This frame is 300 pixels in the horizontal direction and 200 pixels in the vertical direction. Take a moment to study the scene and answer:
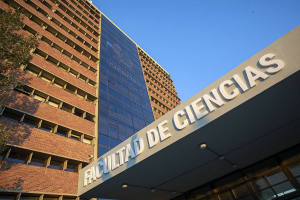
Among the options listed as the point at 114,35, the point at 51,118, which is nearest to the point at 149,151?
the point at 51,118

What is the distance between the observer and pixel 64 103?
18.9 metres

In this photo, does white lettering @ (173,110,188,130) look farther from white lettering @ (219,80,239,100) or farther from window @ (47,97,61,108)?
window @ (47,97,61,108)

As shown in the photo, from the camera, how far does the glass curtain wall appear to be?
20925 mm

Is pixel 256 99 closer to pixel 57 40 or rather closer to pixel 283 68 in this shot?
pixel 283 68

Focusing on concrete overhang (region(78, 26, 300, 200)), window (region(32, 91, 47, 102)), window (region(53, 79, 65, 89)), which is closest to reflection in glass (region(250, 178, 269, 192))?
concrete overhang (region(78, 26, 300, 200))

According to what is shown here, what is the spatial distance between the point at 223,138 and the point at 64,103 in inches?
676

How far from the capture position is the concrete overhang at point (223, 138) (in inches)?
198

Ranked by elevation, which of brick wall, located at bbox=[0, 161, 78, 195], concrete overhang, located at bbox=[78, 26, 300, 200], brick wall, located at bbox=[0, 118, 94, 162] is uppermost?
brick wall, located at bbox=[0, 118, 94, 162]

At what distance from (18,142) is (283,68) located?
627 inches

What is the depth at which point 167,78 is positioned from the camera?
58812mm

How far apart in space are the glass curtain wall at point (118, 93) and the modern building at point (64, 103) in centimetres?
12

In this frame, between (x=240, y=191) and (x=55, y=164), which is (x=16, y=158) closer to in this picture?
(x=55, y=164)

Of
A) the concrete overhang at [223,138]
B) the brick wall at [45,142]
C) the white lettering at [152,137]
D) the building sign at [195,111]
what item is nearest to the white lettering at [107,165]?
the building sign at [195,111]

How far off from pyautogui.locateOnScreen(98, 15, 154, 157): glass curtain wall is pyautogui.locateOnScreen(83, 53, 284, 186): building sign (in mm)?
11244
